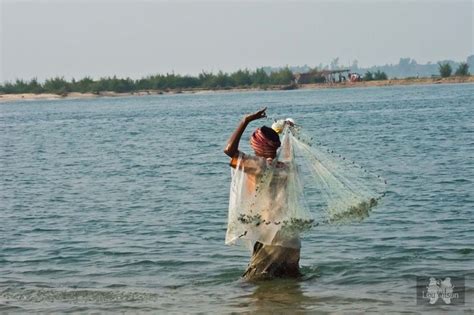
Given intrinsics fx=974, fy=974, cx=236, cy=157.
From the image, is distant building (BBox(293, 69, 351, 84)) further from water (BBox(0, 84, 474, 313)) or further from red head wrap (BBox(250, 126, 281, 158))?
red head wrap (BBox(250, 126, 281, 158))

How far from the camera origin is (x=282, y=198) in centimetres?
1067

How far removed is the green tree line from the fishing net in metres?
126

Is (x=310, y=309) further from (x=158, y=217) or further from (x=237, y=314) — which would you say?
(x=158, y=217)

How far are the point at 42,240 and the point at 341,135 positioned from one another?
994 inches

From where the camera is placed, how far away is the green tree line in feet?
449

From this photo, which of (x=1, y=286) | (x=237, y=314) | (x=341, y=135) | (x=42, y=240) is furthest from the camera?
(x=341, y=135)

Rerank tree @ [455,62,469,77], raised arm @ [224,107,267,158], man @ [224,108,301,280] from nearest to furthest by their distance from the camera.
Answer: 1. raised arm @ [224,107,267,158]
2. man @ [224,108,301,280]
3. tree @ [455,62,469,77]

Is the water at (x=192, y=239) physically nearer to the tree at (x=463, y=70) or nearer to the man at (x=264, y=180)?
the man at (x=264, y=180)

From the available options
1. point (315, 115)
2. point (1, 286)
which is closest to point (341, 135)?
point (315, 115)

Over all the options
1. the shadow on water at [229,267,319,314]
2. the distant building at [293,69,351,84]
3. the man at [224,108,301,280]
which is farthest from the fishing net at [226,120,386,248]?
the distant building at [293,69,351,84]

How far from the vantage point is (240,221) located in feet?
34.9
